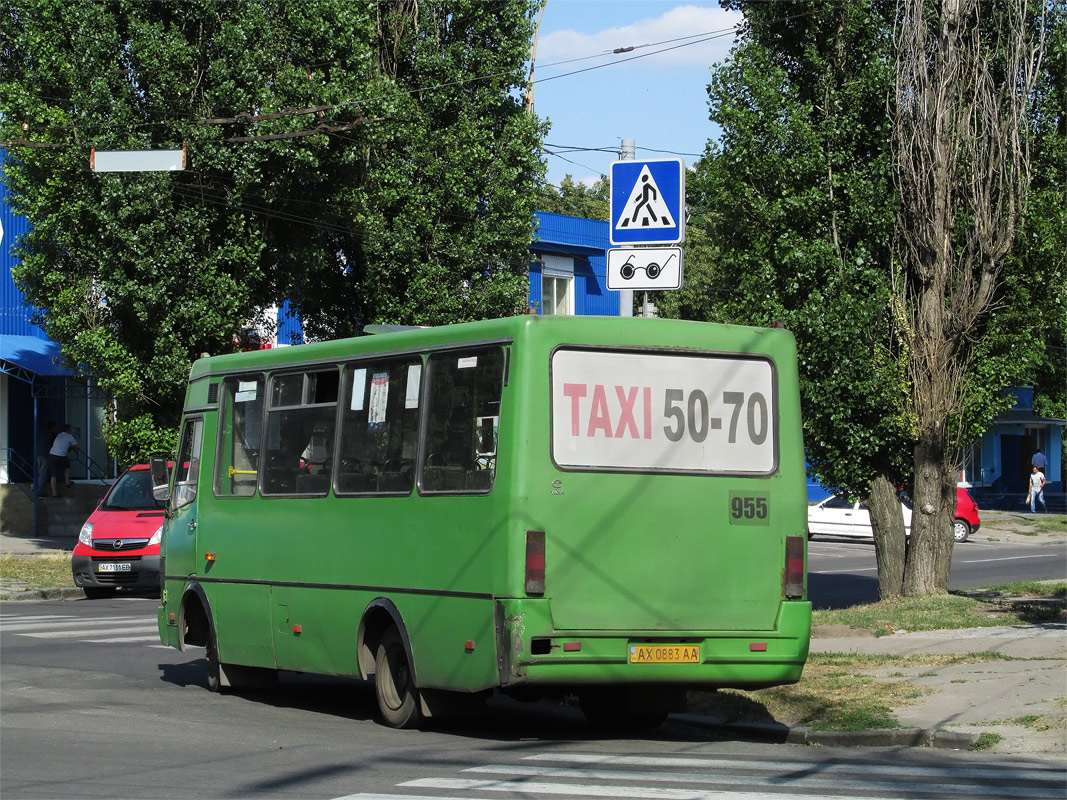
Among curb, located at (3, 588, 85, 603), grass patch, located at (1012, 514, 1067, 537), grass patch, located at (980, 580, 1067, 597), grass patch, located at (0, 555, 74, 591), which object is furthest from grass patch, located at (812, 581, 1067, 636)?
grass patch, located at (1012, 514, 1067, 537)

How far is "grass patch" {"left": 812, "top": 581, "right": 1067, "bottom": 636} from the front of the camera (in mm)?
15812

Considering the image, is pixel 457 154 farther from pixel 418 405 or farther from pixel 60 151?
pixel 418 405

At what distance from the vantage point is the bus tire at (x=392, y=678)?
403 inches

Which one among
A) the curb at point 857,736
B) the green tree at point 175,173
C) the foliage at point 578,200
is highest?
the foliage at point 578,200

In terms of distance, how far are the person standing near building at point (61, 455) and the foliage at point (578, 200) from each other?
39590 millimetres

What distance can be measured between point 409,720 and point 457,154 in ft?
68.3

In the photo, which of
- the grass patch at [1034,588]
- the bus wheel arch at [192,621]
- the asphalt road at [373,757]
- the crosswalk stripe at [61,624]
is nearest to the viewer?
the asphalt road at [373,757]

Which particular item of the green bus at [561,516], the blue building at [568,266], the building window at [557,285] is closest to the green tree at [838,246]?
the green bus at [561,516]

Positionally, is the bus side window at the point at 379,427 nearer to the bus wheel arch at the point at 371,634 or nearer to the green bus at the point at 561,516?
the green bus at the point at 561,516

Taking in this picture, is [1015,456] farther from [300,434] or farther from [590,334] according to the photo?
[590,334]

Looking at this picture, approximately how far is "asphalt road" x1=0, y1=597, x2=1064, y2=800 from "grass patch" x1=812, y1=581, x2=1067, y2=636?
5.44m

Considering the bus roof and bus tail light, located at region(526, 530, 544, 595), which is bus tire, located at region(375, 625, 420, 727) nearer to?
bus tail light, located at region(526, 530, 544, 595)

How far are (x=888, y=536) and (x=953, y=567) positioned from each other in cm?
1078

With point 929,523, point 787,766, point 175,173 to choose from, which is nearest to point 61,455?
point 175,173
